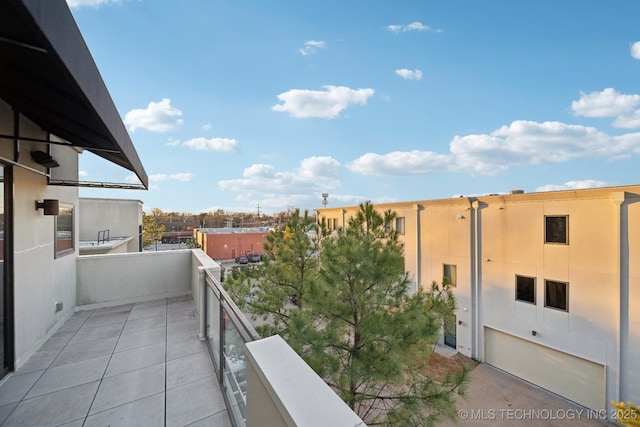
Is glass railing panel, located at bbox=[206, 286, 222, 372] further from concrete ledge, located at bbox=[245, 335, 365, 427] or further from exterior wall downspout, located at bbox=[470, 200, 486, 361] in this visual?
exterior wall downspout, located at bbox=[470, 200, 486, 361]

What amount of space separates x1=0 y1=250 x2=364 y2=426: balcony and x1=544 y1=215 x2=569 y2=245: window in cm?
898

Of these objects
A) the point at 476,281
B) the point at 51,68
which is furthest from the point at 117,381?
the point at 476,281

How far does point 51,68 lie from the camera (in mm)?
1356

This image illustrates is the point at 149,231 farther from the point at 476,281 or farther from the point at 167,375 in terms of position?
the point at 476,281

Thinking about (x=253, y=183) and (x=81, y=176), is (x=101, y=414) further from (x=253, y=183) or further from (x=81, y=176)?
(x=253, y=183)

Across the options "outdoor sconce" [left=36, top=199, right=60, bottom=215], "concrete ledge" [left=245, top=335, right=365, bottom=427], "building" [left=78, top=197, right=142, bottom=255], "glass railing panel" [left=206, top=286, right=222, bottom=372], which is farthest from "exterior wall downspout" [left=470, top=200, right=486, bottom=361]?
"building" [left=78, top=197, right=142, bottom=255]

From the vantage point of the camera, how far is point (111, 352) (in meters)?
3.40

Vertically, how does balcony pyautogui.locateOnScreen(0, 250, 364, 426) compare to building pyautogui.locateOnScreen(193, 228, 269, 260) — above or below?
above

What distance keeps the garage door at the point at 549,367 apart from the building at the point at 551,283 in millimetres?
25

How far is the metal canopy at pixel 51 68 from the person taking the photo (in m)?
0.93

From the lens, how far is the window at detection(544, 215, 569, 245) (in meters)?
7.12

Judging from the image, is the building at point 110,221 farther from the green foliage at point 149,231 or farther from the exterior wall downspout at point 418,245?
the exterior wall downspout at point 418,245

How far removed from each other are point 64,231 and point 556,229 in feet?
38.1

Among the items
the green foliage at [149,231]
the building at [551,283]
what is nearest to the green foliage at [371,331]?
the building at [551,283]
